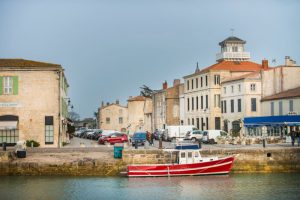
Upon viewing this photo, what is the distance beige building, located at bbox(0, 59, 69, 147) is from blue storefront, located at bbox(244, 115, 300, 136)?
24.5m

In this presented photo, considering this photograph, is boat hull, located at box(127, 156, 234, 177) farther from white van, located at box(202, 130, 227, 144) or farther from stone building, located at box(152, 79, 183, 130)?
stone building, located at box(152, 79, 183, 130)

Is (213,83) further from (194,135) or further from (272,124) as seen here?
(272,124)

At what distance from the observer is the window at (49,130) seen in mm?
55812

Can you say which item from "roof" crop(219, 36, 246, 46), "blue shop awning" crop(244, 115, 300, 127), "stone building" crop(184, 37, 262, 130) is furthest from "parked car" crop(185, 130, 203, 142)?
"roof" crop(219, 36, 246, 46)

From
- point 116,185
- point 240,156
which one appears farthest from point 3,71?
point 240,156

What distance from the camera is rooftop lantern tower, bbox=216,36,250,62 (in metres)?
97.4

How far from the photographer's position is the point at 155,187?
42.9m

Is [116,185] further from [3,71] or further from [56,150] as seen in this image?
[3,71]

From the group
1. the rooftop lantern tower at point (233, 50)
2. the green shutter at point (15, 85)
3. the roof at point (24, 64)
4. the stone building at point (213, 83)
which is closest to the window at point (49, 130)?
the green shutter at point (15, 85)

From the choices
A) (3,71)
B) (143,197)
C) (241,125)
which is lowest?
(143,197)

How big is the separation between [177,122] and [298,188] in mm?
59049

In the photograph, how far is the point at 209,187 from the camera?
42.7 metres

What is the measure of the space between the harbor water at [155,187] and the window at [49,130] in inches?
354

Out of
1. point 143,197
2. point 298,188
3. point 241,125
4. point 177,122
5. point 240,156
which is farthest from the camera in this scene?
point 177,122
